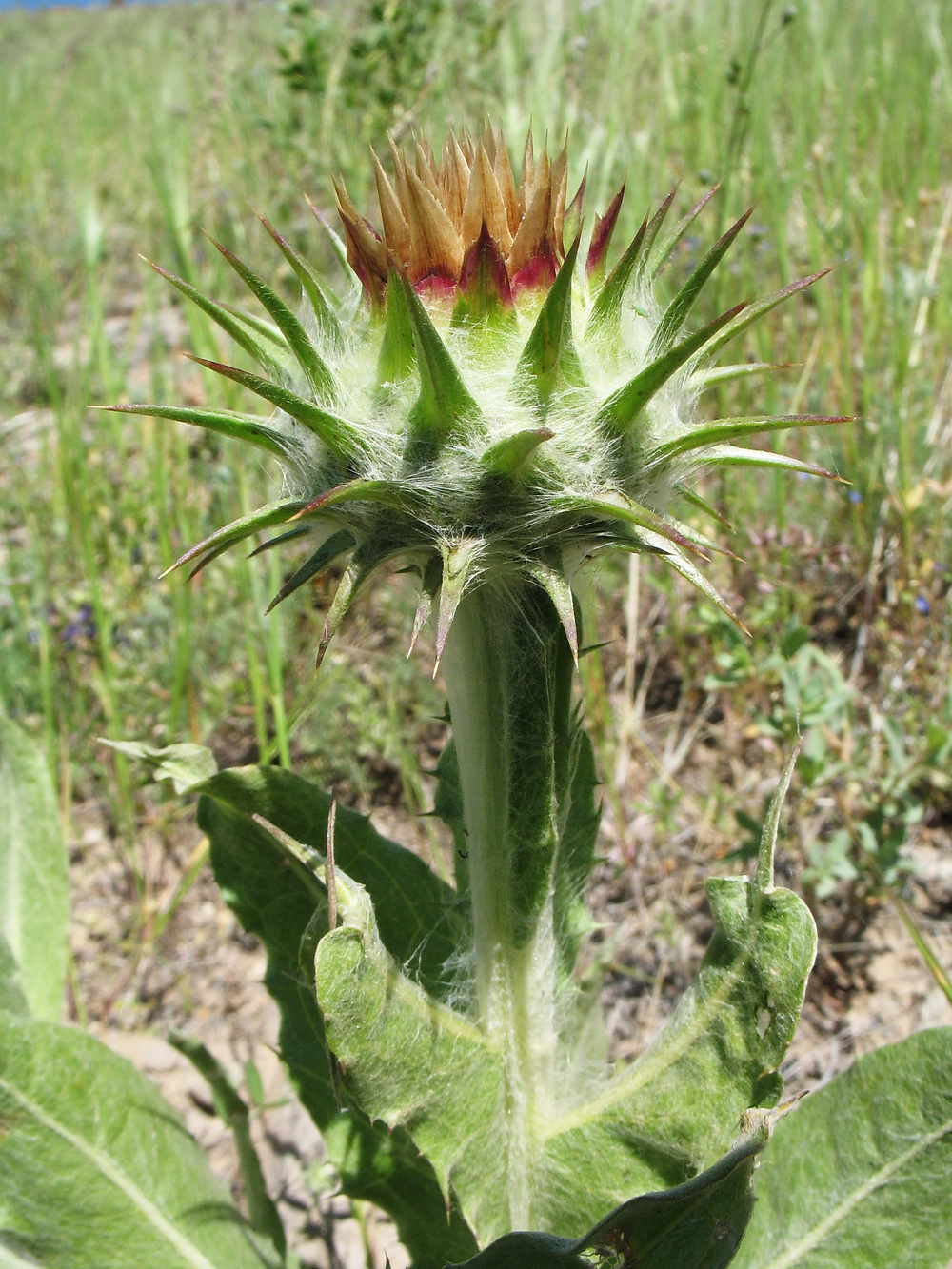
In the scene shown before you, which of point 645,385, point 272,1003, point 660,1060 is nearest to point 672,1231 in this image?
point 660,1060

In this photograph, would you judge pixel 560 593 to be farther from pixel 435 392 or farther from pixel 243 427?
pixel 243 427

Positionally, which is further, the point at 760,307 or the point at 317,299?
the point at 317,299

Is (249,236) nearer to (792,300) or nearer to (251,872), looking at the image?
(792,300)

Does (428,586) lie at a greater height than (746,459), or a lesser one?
lesser

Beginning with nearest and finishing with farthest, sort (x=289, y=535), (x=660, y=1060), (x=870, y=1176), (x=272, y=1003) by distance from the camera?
(x=289, y=535) < (x=660, y=1060) < (x=870, y=1176) < (x=272, y=1003)

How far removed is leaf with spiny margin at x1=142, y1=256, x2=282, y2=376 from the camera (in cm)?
121

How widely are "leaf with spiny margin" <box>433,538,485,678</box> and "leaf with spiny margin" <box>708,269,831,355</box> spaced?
450mm

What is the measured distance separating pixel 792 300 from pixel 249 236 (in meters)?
2.75

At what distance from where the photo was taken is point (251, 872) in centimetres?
176

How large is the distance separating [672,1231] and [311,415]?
3.69 ft

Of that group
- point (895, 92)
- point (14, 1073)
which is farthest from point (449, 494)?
point (895, 92)

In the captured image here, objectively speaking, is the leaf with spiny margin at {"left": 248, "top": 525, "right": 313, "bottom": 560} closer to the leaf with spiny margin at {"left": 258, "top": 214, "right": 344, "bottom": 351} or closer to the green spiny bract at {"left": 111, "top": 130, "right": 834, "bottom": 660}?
the green spiny bract at {"left": 111, "top": 130, "right": 834, "bottom": 660}

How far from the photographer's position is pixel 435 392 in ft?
3.78

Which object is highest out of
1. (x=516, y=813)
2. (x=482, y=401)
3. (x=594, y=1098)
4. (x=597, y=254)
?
(x=597, y=254)
